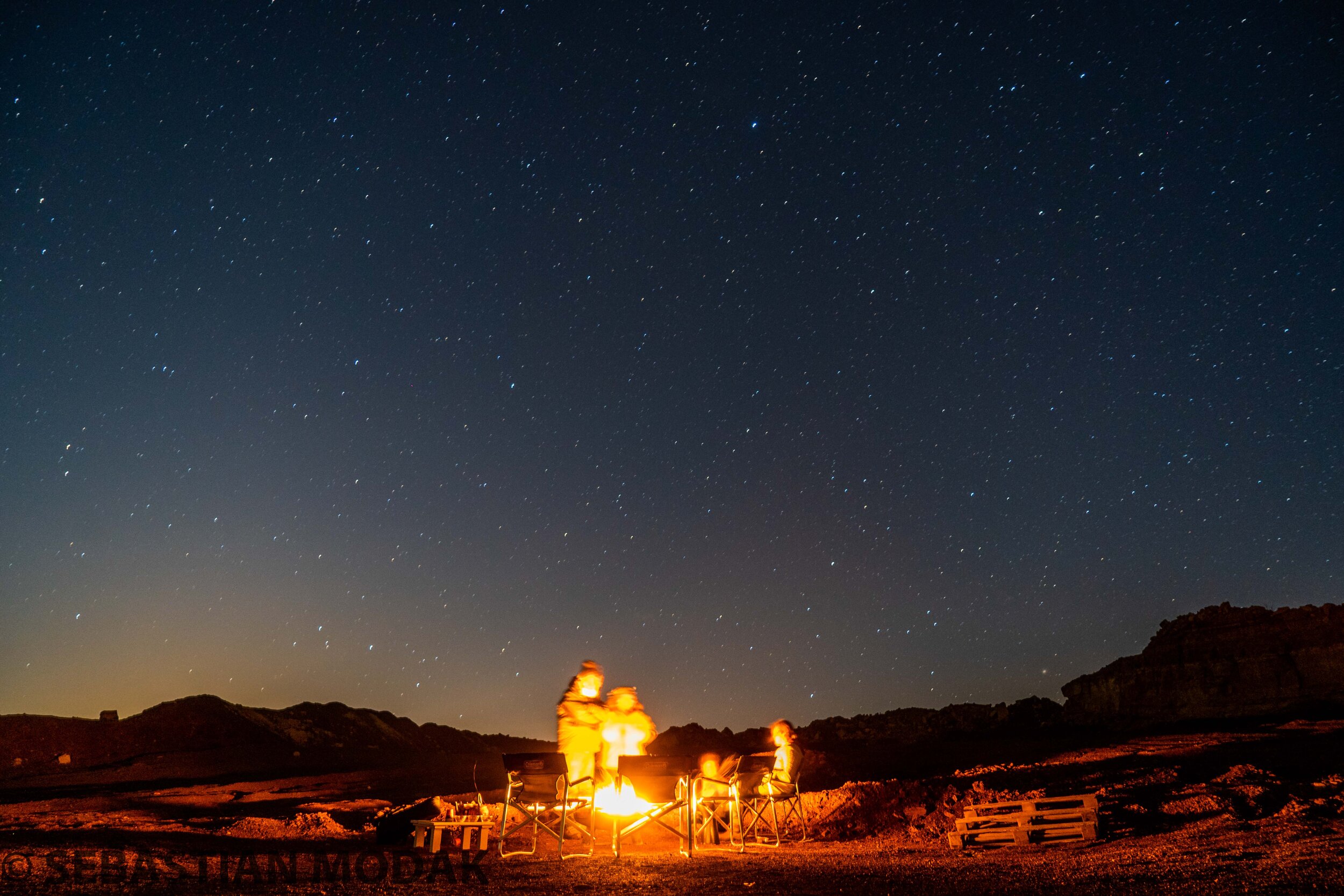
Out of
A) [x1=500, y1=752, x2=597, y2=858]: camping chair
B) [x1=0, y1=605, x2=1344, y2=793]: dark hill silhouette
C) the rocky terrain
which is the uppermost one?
[x1=500, y1=752, x2=597, y2=858]: camping chair

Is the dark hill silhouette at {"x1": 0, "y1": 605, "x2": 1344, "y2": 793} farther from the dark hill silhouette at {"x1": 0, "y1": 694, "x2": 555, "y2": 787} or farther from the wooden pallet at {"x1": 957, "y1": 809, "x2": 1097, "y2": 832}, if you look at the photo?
the wooden pallet at {"x1": 957, "y1": 809, "x2": 1097, "y2": 832}

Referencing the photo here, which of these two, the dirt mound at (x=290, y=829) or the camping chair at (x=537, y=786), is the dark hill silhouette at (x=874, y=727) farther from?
the camping chair at (x=537, y=786)

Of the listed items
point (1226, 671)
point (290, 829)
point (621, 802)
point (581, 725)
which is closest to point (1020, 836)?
point (621, 802)

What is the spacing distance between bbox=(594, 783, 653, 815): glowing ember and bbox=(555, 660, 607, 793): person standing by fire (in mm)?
443

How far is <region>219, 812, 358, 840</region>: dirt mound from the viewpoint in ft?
31.3

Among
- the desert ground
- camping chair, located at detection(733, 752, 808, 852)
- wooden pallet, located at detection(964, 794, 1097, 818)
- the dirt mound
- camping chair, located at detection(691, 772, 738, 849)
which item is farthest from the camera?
the dirt mound

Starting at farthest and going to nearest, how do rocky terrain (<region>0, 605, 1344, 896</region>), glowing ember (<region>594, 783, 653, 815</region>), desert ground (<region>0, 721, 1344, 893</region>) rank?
1. glowing ember (<region>594, 783, 653, 815</region>)
2. rocky terrain (<region>0, 605, 1344, 896</region>)
3. desert ground (<region>0, 721, 1344, 893</region>)

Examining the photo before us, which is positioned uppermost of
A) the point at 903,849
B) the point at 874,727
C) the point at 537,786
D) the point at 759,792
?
the point at 537,786

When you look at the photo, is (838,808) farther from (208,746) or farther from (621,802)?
(208,746)

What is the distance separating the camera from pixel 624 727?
38.4 feet

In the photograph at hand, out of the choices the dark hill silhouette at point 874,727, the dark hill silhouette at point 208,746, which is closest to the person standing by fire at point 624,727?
the dark hill silhouette at point 874,727

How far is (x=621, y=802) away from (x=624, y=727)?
1423mm

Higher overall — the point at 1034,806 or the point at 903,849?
the point at 1034,806

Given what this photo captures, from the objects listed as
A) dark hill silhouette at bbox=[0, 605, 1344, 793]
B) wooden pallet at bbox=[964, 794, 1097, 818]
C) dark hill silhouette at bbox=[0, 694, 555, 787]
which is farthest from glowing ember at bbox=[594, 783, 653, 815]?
dark hill silhouette at bbox=[0, 694, 555, 787]
